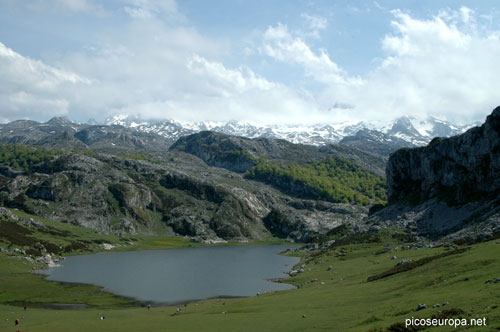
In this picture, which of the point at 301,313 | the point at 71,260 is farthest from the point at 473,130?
the point at 71,260

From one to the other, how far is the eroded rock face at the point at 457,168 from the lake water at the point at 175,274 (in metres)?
67.5

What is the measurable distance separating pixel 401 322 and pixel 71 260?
526 feet

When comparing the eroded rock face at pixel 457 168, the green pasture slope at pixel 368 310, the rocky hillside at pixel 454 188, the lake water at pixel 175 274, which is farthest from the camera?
the eroded rock face at pixel 457 168

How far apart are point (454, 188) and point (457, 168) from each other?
8.89m

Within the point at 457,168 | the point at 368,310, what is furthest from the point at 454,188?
the point at 368,310

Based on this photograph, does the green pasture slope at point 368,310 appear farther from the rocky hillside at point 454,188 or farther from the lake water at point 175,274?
the rocky hillside at point 454,188

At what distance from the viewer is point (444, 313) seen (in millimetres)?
29766

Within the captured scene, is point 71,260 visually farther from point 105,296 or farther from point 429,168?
point 429,168

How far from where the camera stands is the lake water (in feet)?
329

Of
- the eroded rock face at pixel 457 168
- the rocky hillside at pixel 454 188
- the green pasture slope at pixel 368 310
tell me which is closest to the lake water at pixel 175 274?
the green pasture slope at pixel 368 310

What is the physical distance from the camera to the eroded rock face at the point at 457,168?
460ft

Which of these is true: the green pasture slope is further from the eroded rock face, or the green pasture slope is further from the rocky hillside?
the eroded rock face

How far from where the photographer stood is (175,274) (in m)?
130

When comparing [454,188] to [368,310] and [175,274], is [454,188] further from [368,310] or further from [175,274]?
[368,310]
